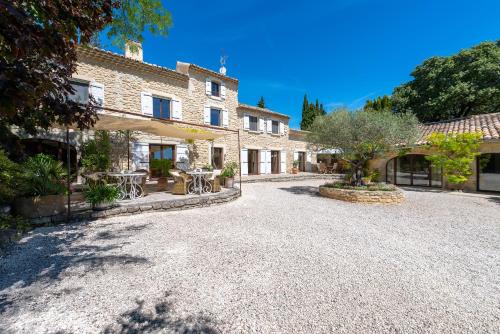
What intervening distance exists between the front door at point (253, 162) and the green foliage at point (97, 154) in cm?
976

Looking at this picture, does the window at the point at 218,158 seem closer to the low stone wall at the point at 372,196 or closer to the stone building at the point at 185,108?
the stone building at the point at 185,108

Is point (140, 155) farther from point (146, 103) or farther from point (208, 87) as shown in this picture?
point (208, 87)

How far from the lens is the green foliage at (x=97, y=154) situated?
30.2 ft

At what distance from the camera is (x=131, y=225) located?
4859mm

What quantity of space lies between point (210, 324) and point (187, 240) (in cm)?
219

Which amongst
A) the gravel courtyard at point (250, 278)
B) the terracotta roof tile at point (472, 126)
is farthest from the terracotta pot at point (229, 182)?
the terracotta roof tile at point (472, 126)

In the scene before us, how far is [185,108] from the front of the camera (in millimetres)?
12891

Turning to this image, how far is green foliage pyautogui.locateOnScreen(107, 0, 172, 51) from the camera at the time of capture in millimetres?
6020

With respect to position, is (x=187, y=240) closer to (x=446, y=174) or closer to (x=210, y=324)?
(x=210, y=324)

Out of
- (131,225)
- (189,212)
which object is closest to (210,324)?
(131,225)

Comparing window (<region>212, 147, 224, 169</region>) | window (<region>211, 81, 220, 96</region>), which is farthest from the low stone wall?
window (<region>211, 81, 220, 96</region>)

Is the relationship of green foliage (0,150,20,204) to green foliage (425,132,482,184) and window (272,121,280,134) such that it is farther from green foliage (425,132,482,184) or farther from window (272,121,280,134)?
window (272,121,280,134)

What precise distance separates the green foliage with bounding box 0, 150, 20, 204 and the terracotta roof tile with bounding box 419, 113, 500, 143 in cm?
1568

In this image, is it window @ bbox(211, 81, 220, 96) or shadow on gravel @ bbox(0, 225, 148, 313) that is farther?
window @ bbox(211, 81, 220, 96)
